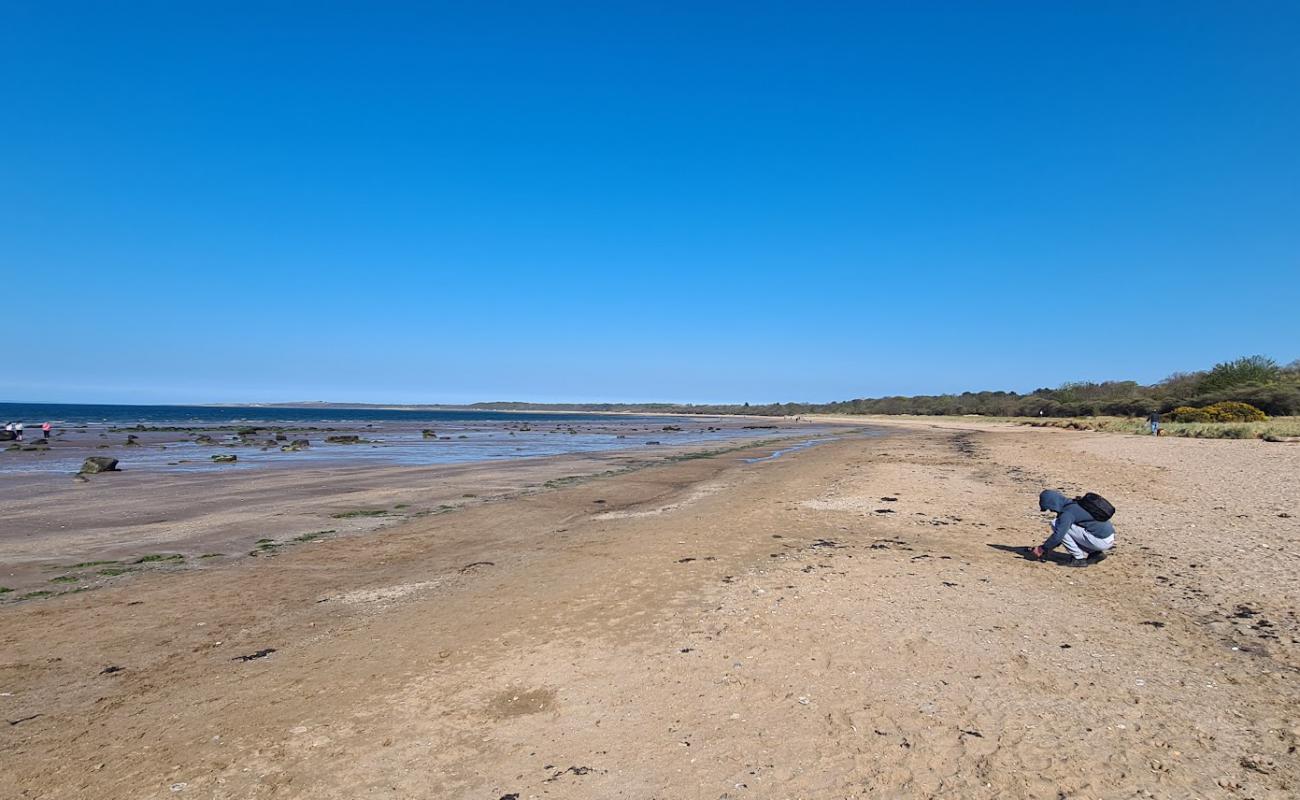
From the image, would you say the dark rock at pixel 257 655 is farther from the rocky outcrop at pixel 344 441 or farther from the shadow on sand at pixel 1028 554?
the rocky outcrop at pixel 344 441

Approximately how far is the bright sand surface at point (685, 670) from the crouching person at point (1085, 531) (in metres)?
0.29

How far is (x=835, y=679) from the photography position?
202 inches

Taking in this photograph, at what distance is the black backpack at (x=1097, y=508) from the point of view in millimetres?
8469

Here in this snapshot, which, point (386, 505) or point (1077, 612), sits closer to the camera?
point (1077, 612)

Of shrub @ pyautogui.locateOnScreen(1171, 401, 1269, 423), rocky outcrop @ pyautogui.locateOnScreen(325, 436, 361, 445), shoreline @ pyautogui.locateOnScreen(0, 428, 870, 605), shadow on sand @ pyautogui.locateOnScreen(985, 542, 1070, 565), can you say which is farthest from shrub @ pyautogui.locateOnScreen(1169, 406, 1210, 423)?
rocky outcrop @ pyautogui.locateOnScreen(325, 436, 361, 445)

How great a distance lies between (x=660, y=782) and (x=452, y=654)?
290cm

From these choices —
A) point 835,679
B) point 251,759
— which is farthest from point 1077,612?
point 251,759

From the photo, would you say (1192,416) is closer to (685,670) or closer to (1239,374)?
(1239,374)

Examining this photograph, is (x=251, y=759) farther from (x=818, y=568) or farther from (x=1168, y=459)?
(x=1168, y=459)

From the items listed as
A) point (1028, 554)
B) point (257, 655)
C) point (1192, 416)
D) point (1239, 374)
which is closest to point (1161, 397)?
point (1239, 374)

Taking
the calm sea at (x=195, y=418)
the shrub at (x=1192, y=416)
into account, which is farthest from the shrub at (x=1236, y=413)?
the calm sea at (x=195, y=418)

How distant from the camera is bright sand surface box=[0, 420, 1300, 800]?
155 inches

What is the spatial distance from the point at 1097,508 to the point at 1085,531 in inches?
13.9

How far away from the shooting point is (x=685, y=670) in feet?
17.7
